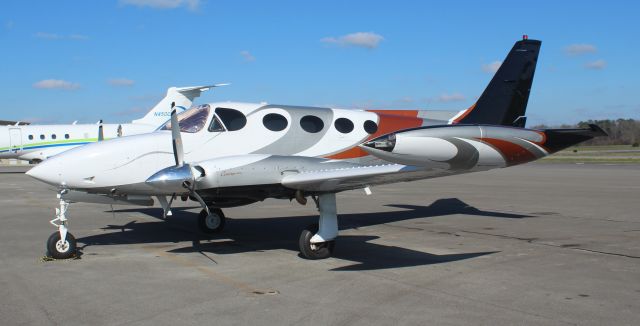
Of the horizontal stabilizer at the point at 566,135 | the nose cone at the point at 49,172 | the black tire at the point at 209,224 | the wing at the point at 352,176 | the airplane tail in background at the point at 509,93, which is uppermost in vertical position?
the airplane tail in background at the point at 509,93

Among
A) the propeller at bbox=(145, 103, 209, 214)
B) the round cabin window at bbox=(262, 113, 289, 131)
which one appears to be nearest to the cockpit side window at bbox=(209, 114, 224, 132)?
the round cabin window at bbox=(262, 113, 289, 131)

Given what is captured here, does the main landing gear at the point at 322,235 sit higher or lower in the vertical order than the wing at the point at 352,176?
lower

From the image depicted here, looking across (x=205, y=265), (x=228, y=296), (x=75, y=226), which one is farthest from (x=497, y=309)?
(x=75, y=226)

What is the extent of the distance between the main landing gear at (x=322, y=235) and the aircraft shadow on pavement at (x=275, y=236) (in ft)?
1.38

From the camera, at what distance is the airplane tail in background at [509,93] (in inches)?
577

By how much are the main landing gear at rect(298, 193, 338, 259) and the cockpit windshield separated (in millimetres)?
2703

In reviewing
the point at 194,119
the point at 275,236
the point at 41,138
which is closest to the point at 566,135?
the point at 194,119

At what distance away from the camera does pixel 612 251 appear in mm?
10781

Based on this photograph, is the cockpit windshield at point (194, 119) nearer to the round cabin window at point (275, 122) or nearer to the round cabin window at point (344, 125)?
the round cabin window at point (275, 122)

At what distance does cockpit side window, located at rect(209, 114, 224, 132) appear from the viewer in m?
10.8

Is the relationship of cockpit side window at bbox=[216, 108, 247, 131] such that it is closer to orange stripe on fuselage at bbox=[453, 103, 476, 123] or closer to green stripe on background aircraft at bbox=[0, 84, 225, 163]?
orange stripe on fuselage at bbox=[453, 103, 476, 123]

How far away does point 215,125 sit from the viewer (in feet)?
35.4

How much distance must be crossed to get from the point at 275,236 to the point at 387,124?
11.9 feet

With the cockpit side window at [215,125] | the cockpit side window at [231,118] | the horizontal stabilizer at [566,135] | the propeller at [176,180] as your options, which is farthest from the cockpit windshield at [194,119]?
the horizontal stabilizer at [566,135]
